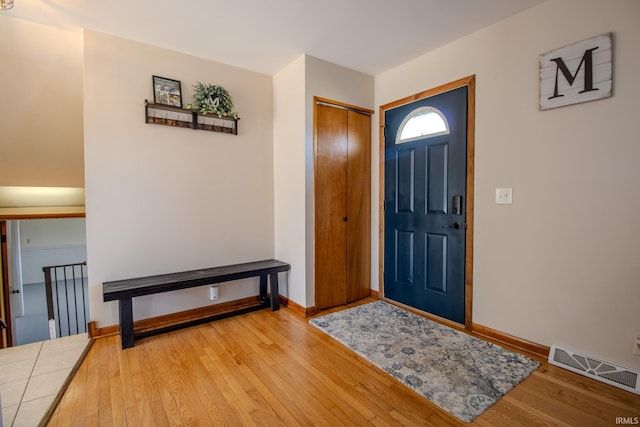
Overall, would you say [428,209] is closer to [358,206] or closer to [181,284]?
[358,206]

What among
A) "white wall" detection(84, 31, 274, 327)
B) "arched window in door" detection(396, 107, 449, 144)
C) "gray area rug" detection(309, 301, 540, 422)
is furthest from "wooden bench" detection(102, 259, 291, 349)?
"arched window in door" detection(396, 107, 449, 144)

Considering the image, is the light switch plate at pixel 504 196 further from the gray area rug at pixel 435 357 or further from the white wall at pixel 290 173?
the white wall at pixel 290 173

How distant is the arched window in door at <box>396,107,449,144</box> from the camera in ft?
8.85

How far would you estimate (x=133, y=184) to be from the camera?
8.54ft

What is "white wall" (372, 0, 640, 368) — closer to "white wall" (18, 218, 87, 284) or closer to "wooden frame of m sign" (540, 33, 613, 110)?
"wooden frame of m sign" (540, 33, 613, 110)

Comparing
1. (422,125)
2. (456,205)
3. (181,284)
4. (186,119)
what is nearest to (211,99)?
(186,119)

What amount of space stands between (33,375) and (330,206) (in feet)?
8.52

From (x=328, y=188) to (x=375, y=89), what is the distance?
4.41 feet

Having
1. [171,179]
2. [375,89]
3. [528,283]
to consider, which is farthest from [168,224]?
[528,283]

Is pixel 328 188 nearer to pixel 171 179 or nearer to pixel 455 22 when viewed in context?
pixel 171 179

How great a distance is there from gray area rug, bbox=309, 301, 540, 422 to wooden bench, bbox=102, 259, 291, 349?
25.6 inches

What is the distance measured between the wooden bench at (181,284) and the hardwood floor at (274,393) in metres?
0.22

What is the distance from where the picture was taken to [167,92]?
2.71 m

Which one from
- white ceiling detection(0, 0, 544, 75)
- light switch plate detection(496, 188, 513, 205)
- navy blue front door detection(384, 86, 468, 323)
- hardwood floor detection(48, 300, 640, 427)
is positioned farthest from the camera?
navy blue front door detection(384, 86, 468, 323)
